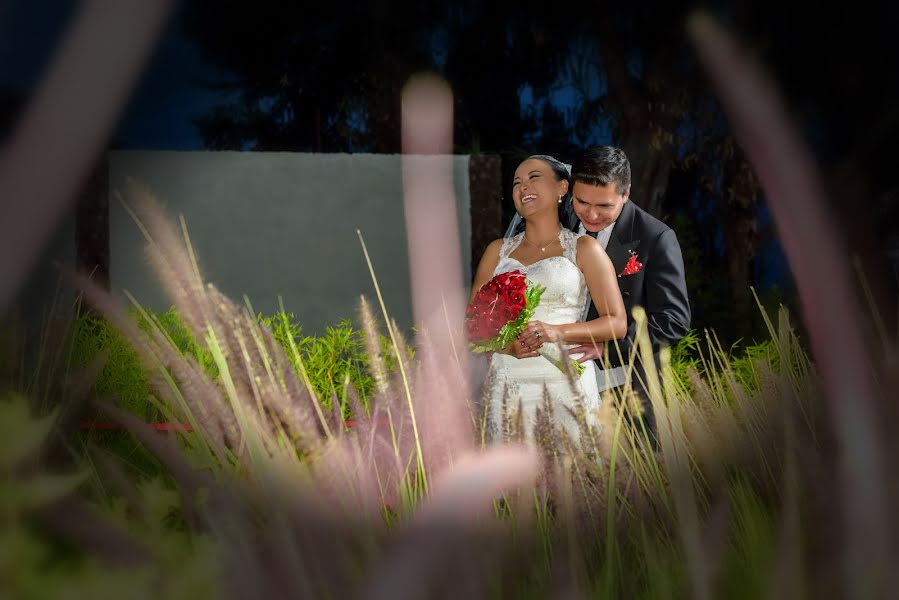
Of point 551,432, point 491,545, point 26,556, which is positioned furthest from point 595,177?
point 26,556

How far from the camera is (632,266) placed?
2.79 meters

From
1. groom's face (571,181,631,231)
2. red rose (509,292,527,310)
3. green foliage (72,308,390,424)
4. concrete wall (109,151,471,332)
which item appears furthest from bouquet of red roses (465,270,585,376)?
concrete wall (109,151,471,332)

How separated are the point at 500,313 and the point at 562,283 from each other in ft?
1.11

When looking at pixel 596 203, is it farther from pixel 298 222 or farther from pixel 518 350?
pixel 298 222

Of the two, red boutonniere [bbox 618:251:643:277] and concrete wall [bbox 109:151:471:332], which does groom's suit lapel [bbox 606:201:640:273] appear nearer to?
red boutonniere [bbox 618:251:643:277]

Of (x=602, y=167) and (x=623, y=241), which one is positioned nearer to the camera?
(x=602, y=167)

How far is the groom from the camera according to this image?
263cm

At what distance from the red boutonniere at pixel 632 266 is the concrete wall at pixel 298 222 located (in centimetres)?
386

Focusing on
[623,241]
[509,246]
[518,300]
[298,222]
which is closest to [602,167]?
[623,241]

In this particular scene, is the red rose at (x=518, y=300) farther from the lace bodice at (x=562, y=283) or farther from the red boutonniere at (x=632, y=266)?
the red boutonniere at (x=632, y=266)

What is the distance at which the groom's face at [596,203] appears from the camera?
9.00 ft

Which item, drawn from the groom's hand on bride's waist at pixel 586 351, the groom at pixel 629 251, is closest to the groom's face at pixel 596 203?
the groom at pixel 629 251

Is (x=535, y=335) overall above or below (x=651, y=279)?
below

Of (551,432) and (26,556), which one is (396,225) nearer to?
(551,432)
